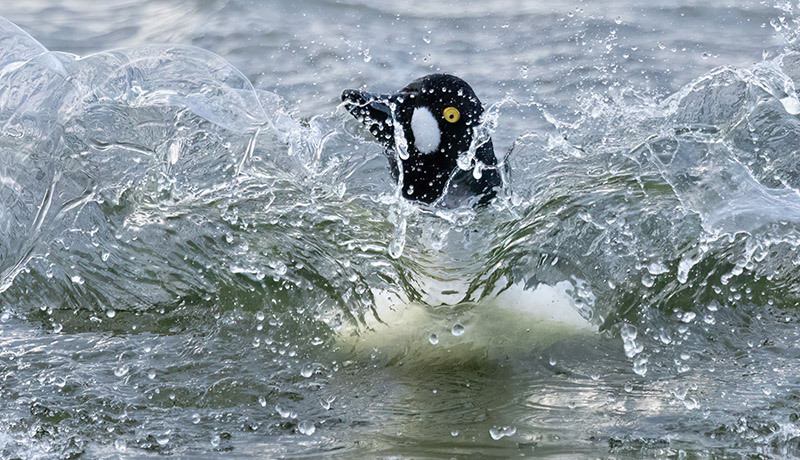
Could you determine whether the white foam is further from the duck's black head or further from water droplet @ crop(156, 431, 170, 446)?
water droplet @ crop(156, 431, 170, 446)

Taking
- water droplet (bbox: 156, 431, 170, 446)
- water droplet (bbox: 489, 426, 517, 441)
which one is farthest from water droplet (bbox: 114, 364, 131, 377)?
water droplet (bbox: 489, 426, 517, 441)

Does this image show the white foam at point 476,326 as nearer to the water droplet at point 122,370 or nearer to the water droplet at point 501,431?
the water droplet at point 501,431

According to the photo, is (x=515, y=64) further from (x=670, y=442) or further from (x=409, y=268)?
(x=670, y=442)

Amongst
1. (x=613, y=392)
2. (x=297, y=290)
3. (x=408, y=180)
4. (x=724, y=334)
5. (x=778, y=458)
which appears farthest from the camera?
(x=408, y=180)

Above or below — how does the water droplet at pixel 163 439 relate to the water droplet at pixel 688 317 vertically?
above

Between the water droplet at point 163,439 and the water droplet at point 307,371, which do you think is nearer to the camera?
the water droplet at point 163,439

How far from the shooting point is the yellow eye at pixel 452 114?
3.03 metres

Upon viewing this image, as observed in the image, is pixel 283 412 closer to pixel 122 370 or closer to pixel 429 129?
pixel 122 370

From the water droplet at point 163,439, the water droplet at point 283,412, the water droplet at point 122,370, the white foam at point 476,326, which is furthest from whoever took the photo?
the white foam at point 476,326

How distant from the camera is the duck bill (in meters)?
3.09

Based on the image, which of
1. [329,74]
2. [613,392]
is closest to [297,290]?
[613,392]

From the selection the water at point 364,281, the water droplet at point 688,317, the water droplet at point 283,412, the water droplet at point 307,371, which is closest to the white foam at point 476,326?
the water at point 364,281

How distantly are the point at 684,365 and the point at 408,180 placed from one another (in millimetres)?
1134

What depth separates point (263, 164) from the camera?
10.7 feet
